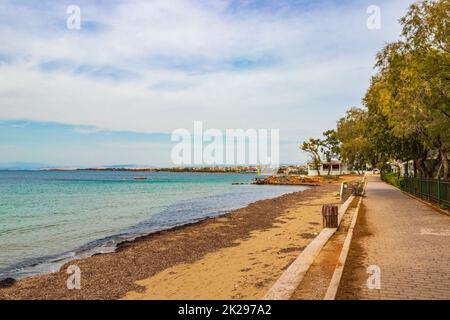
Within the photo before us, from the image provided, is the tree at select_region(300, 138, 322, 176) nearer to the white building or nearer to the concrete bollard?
the white building

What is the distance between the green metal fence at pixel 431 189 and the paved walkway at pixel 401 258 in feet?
11.0

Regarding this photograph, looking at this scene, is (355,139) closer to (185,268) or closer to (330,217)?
(330,217)

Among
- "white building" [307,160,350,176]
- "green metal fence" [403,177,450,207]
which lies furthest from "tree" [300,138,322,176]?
"green metal fence" [403,177,450,207]

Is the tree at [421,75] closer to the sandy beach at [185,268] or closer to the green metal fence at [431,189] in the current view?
the green metal fence at [431,189]

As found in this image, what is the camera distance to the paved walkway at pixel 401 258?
6215 millimetres

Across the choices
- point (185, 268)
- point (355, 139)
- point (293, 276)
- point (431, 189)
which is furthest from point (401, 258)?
point (355, 139)

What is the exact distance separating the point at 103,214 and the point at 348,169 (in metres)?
83.8

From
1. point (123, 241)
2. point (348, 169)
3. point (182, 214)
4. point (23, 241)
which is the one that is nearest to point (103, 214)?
point (182, 214)

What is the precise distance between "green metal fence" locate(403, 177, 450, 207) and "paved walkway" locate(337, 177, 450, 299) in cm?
336

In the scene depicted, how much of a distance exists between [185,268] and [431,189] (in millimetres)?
16909

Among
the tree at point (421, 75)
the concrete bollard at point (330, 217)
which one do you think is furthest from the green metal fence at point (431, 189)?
the concrete bollard at point (330, 217)

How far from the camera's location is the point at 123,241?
16172 mm

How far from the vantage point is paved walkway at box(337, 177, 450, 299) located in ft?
20.4
